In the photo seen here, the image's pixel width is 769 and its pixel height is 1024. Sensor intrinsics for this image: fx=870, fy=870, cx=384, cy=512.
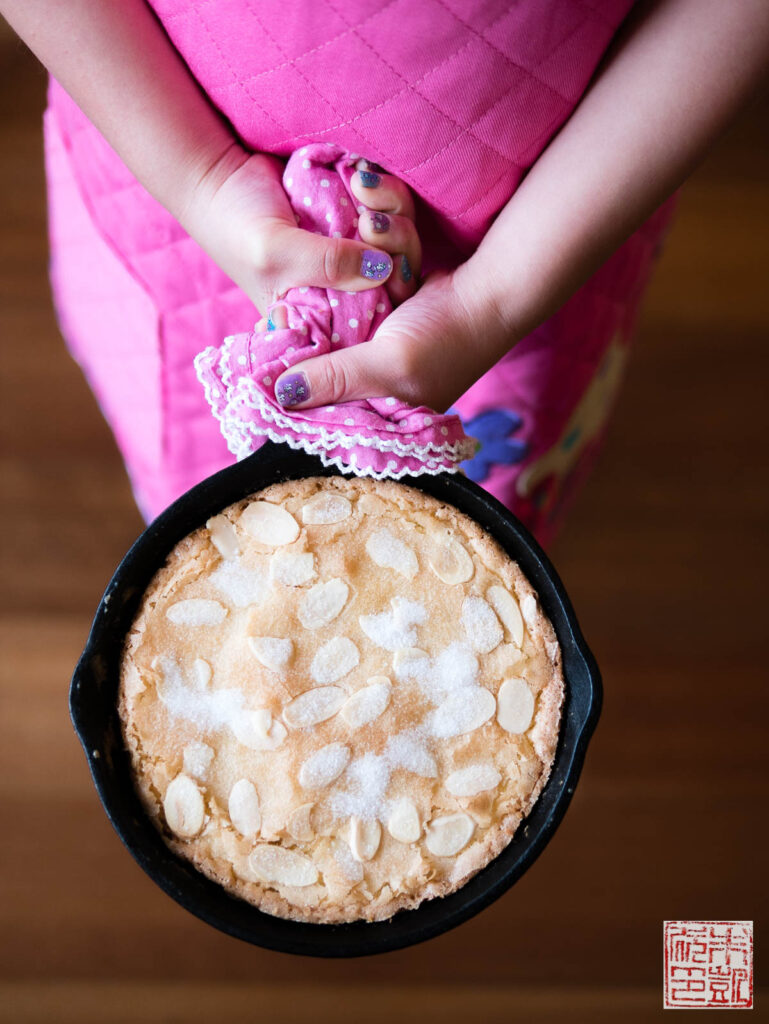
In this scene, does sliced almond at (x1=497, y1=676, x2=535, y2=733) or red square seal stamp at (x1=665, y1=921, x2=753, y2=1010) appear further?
red square seal stamp at (x1=665, y1=921, x2=753, y2=1010)

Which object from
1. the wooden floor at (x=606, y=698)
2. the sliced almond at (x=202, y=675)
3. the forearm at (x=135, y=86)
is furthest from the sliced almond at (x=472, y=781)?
the wooden floor at (x=606, y=698)

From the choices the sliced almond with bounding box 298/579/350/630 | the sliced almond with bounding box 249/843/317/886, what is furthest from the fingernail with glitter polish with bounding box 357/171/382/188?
the sliced almond with bounding box 249/843/317/886

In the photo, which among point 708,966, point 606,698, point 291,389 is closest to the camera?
point 291,389

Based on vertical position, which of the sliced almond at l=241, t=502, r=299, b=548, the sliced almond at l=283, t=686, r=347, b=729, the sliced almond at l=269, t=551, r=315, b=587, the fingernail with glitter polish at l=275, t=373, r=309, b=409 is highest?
the fingernail with glitter polish at l=275, t=373, r=309, b=409

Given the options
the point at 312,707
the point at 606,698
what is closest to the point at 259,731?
the point at 312,707

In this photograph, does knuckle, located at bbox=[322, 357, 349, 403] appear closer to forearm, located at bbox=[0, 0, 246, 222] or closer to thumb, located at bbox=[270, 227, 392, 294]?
thumb, located at bbox=[270, 227, 392, 294]

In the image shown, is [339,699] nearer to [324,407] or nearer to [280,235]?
[324,407]

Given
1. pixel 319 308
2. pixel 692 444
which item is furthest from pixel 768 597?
pixel 319 308
